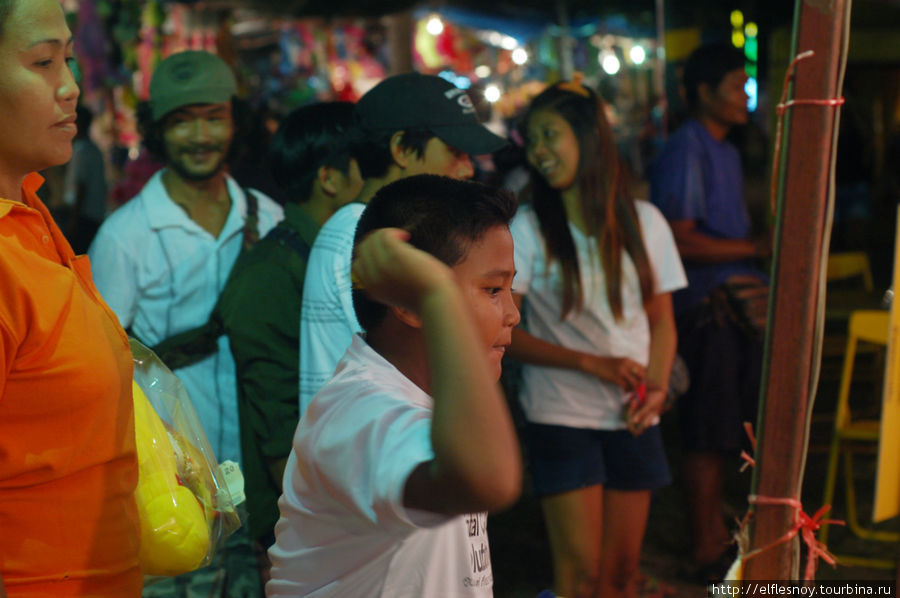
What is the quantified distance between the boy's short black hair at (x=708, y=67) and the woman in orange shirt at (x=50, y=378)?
3.12m

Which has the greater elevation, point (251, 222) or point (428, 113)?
point (428, 113)

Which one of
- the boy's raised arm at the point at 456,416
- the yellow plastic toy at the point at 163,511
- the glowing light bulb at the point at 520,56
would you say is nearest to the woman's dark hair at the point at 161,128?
the yellow plastic toy at the point at 163,511

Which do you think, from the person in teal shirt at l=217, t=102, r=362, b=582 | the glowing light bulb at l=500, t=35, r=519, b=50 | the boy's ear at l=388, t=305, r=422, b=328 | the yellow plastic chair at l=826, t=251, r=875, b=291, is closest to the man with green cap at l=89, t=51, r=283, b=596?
the person in teal shirt at l=217, t=102, r=362, b=582

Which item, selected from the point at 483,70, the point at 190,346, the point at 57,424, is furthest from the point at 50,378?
the point at 483,70

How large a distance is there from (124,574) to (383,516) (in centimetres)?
67

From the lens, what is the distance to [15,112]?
1.51 meters

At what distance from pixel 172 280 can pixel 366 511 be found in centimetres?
194

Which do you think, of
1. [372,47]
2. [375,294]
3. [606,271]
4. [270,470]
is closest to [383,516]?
[375,294]

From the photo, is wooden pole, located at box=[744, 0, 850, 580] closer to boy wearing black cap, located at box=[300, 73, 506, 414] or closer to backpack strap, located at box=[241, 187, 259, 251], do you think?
boy wearing black cap, located at box=[300, 73, 506, 414]

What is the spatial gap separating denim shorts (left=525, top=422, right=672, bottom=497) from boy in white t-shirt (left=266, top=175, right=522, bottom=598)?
55.6 inches

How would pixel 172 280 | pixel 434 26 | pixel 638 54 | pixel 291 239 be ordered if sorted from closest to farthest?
1. pixel 291 239
2. pixel 172 280
3. pixel 638 54
4. pixel 434 26

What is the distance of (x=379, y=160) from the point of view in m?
2.53

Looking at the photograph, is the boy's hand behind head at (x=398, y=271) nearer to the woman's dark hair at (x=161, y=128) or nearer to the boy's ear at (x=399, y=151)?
the boy's ear at (x=399, y=151)

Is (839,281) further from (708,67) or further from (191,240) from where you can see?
(191,240)
